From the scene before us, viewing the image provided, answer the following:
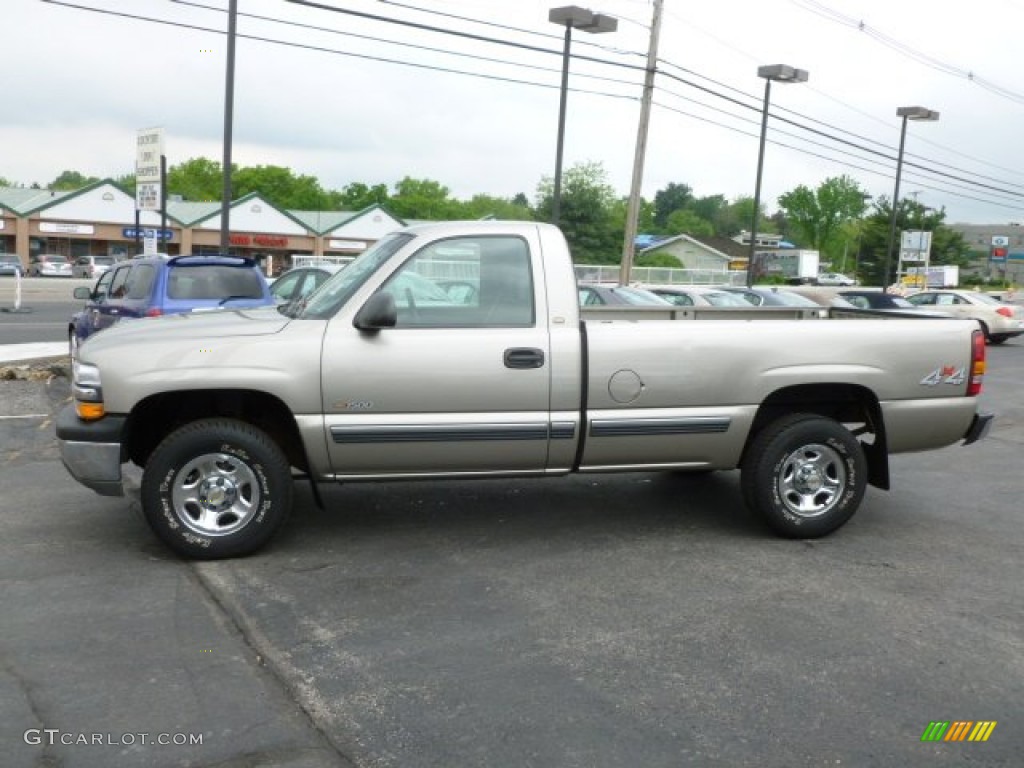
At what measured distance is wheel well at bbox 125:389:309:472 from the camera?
5438mm

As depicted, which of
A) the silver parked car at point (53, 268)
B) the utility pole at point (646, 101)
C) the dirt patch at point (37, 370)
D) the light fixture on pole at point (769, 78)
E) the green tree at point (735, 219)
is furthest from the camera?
the green tree at point (735, 219)

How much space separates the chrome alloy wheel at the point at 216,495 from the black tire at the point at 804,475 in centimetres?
294

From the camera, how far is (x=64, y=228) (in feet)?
228

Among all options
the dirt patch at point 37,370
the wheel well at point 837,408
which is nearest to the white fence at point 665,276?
the dirt patch at point 37,370

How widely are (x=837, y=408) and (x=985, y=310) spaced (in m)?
22.6

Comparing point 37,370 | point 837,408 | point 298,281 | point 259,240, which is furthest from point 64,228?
point 837,408

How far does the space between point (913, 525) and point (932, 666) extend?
8.56ft

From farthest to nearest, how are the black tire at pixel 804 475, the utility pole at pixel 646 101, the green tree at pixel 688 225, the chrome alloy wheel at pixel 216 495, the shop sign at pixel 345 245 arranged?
1. the green tree at pixel 688 225
2. the shop sign at pixel 345 245
3. the utility pole at pixel 646 101
4. the black tire at pixel 804 475
5. the chrome alloy wheel at pixel 216 495

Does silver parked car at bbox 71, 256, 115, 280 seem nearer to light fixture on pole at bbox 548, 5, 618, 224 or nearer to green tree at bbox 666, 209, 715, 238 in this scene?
light fixture on pole at bbox 548, 5, 618, 224

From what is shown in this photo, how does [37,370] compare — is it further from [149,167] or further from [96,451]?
[149,167]

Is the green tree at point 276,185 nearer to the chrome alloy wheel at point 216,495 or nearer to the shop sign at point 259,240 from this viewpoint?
the shop sign at point 259,240

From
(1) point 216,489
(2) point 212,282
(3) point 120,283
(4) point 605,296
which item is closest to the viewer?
(1) point 216,489

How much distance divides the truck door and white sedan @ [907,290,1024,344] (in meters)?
22.6

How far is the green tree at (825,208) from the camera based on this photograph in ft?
389
